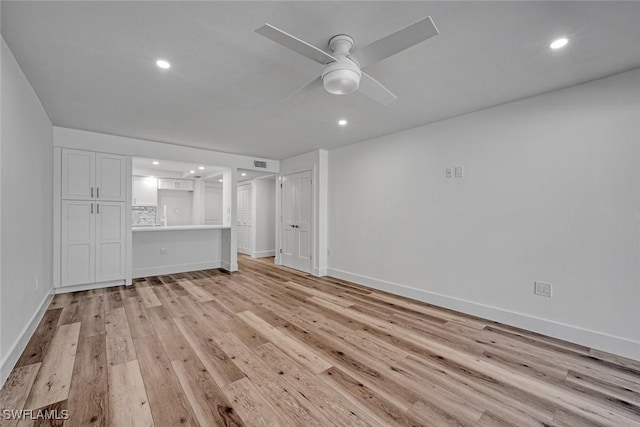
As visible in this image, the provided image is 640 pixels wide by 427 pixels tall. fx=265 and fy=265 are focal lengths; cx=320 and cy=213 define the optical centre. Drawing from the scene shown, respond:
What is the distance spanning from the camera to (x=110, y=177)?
4.21m

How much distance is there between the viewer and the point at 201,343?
2.47m

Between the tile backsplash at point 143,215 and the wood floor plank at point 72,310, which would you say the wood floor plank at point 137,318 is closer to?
the wood floor plank at point 72,310

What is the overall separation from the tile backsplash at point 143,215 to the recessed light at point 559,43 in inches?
325

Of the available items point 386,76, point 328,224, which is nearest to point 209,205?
point 328,224

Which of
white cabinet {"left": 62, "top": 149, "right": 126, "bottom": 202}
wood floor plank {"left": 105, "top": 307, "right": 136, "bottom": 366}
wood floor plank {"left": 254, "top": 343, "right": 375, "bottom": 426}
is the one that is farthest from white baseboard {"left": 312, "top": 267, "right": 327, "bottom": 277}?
white cabinet {"left": 62, "top": 149, "right": 126, "bottom": 202}

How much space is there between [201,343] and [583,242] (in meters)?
3.73

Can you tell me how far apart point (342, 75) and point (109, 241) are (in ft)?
14.6

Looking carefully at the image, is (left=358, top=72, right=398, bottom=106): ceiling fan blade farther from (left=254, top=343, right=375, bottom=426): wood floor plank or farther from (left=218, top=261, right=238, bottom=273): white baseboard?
(left=218, top=261, right=238, bottom=273): white baseboard

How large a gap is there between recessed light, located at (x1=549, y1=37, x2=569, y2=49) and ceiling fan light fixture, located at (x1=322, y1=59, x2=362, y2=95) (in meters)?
1.44

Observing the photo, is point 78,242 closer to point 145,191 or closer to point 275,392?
point 145,191

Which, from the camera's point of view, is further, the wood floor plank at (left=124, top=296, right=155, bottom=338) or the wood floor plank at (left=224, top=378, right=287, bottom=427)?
the wood floor plank at (left=124, top=296, right=155, bottom=338)

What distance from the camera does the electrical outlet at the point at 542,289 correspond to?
8.85 ft

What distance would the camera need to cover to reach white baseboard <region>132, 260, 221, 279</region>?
4.92 meters

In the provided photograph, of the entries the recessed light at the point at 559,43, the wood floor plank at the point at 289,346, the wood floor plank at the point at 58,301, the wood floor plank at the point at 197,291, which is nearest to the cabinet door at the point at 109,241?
the wood floor plank at the point at 58,301
